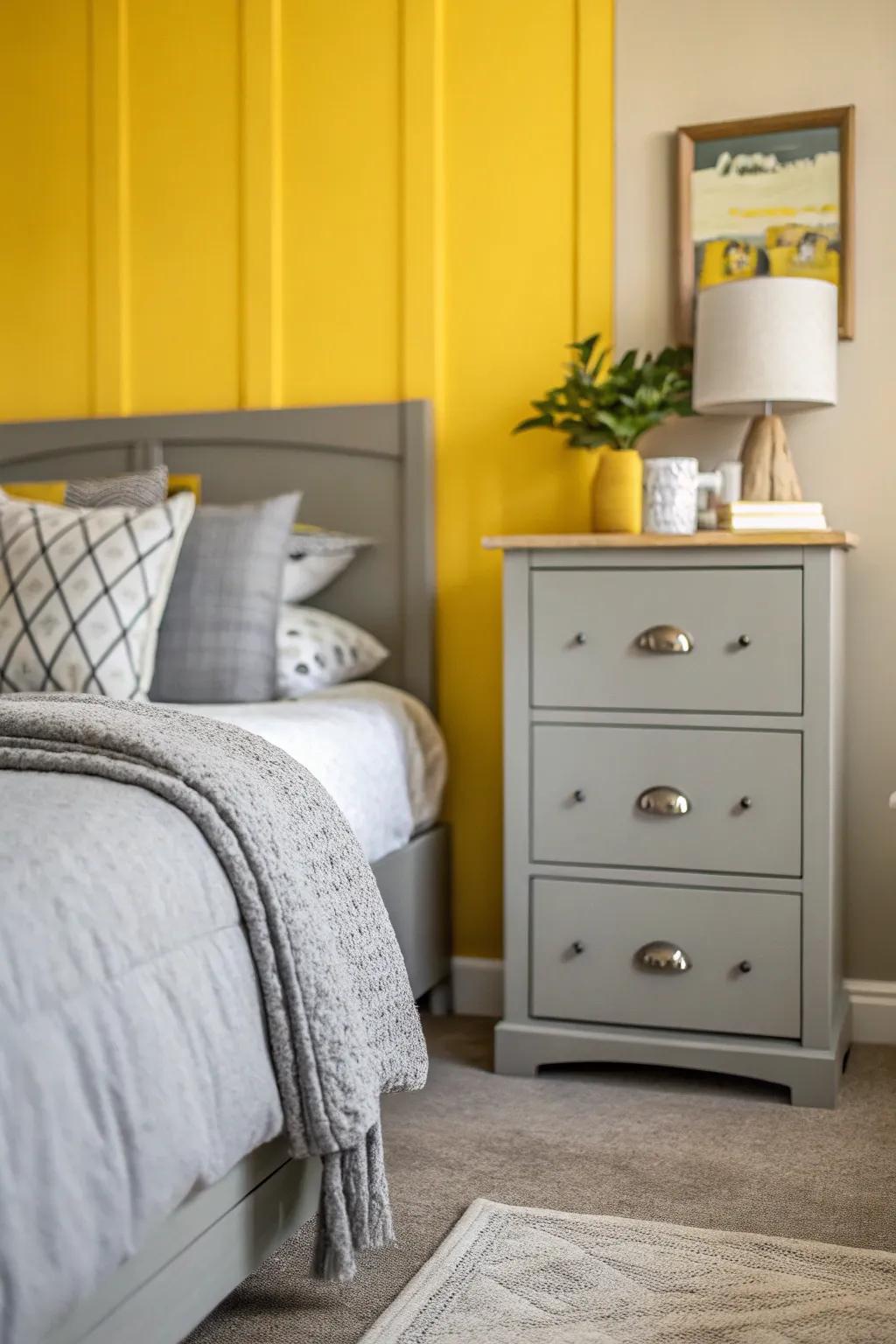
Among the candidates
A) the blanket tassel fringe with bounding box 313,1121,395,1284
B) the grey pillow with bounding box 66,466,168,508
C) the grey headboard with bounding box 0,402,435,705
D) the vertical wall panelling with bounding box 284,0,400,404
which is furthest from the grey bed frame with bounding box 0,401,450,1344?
the blanket tassel fringe with bounding box 313,1121,395,1284

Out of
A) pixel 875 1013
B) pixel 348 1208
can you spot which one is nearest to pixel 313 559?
pixel 875 1013

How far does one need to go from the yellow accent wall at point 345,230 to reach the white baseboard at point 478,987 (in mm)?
32

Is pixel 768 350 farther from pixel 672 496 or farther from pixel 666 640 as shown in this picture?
pixel 666 640

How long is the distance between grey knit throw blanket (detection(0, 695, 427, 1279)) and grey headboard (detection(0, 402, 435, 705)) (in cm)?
125

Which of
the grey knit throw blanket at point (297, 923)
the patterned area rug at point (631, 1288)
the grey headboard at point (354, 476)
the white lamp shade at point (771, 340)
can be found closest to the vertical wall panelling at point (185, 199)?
the grey headboard at point (354, 476)

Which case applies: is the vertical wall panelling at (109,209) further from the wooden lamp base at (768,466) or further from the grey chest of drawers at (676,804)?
the wooden lamp base at (768,466)

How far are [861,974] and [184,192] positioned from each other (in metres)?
2.21

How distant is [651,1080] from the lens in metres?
2.33

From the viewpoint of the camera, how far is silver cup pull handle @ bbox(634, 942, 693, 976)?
7.43 ft

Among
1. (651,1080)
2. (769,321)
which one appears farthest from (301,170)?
(651,1080)

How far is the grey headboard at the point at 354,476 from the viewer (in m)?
2.74

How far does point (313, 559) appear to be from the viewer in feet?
8.79

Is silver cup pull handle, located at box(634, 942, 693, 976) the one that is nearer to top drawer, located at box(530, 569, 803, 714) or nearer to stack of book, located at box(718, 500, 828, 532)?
top drawer, located at box(530, 569, 803, 714)

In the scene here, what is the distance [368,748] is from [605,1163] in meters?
0.77
